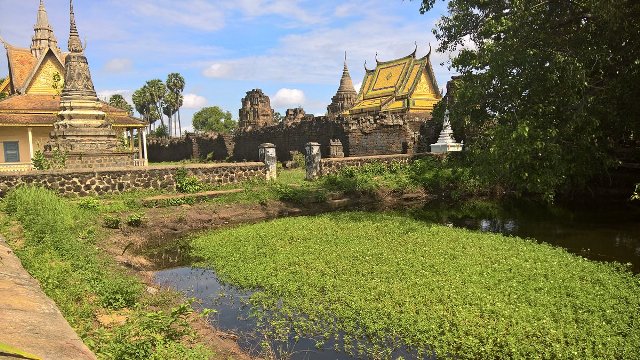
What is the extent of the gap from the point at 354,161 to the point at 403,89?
16.7m

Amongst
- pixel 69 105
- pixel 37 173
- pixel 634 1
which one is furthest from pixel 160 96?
pixel 634 1

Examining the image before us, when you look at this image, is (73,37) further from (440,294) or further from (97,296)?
(440,294)

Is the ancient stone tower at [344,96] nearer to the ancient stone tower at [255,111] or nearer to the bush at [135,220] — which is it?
the ancient stone tower at [255,111]

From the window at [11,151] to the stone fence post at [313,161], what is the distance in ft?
52.0

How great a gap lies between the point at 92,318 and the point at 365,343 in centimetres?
333

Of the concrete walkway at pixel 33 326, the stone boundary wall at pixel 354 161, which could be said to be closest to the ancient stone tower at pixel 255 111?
the stone boundary wall at pixel 354 161

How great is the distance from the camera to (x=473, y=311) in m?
5.89

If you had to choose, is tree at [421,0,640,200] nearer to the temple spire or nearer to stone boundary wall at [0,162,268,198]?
stone boundary wall at [0,162,268,198]

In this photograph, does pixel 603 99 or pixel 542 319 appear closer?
pixel 542 319

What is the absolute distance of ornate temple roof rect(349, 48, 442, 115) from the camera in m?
33.4

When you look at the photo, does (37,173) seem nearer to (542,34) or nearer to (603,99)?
(542,34)

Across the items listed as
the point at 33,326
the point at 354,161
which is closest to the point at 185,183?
the point at 354,161

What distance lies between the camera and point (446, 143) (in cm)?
2333

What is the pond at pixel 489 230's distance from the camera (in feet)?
19.2
